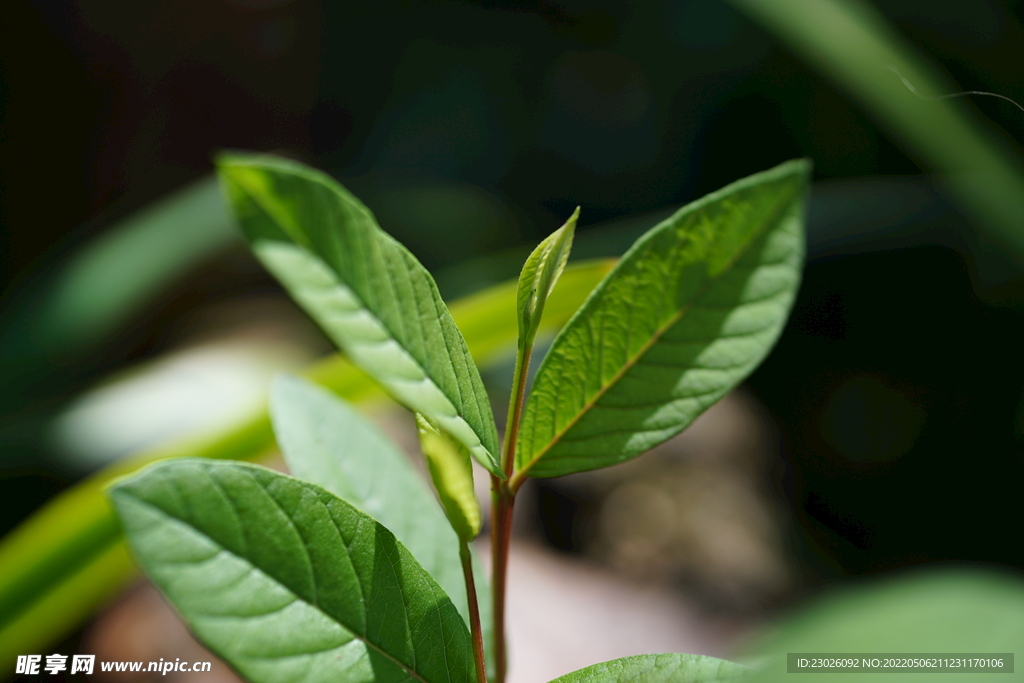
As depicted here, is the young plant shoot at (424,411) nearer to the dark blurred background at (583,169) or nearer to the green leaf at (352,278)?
the green leaf at (352,278)

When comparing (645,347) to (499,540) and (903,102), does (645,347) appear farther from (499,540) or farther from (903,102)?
(903,102)

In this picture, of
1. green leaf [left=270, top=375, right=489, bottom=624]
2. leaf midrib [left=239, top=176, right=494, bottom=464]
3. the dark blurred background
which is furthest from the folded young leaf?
the dark blurred background

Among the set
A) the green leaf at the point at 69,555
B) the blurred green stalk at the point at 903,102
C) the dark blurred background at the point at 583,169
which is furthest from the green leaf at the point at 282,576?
the blurred green stalk at the point at 903,102

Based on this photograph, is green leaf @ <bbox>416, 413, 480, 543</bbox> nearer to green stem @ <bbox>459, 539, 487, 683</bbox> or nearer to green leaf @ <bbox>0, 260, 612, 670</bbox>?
green stem @ <bbox>459, 539, 487, 683</bbox>

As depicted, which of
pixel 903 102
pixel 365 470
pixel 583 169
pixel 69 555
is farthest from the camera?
pixel 583 169

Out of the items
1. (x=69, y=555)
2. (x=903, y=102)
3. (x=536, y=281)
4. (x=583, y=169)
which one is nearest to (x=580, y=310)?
(x=536, y=281)

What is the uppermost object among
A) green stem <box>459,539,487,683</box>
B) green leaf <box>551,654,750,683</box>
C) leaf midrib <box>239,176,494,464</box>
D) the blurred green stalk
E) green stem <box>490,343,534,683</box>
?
the blurred green stalk

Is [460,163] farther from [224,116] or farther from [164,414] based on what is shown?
[164,414]

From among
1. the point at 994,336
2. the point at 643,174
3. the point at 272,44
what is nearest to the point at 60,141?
the point at 272,44
